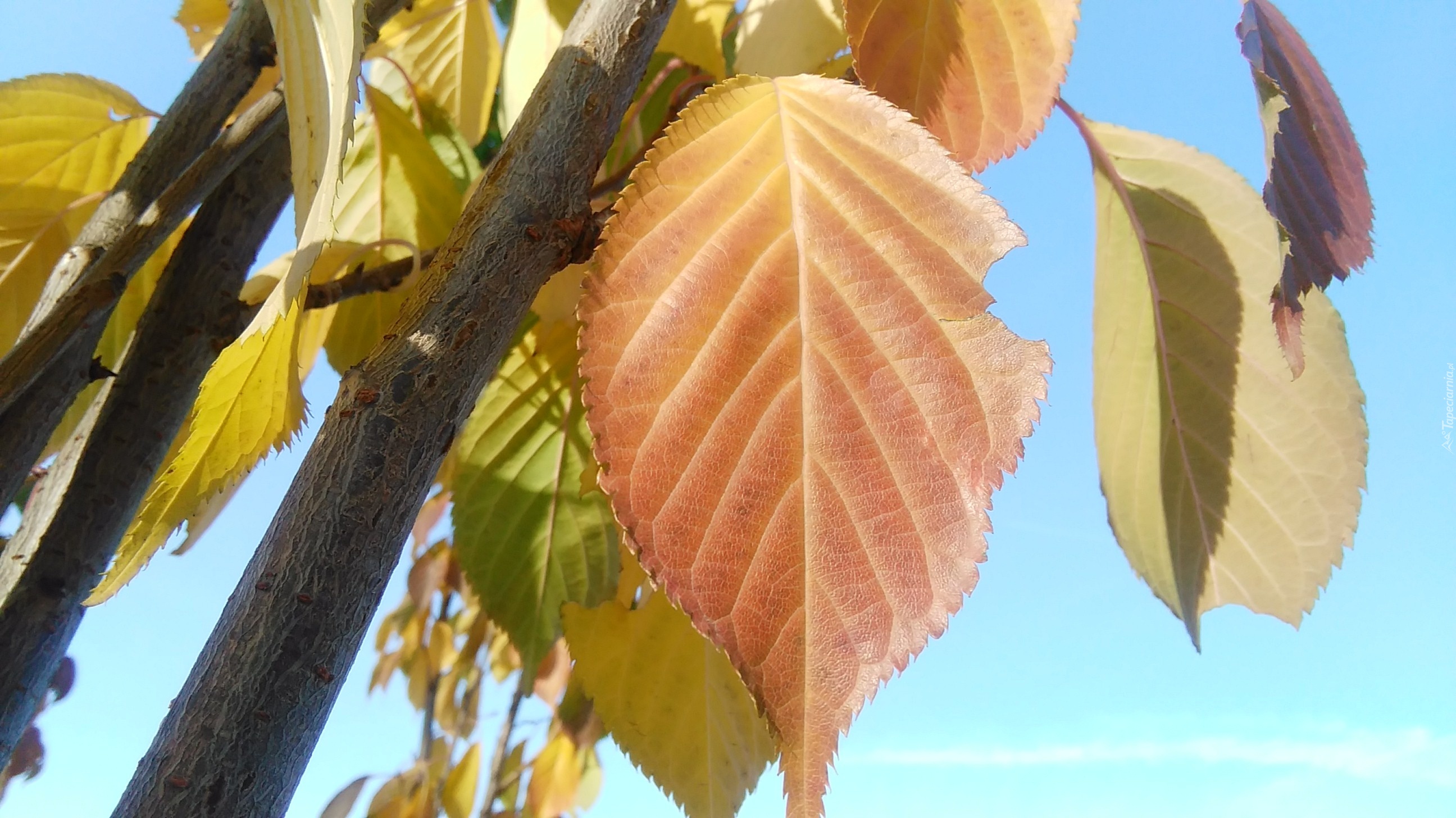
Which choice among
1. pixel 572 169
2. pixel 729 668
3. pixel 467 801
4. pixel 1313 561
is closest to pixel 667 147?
pixel 572 169

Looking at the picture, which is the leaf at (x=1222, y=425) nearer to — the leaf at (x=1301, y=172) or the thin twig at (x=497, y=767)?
the leaf at (x=1301, y=172)

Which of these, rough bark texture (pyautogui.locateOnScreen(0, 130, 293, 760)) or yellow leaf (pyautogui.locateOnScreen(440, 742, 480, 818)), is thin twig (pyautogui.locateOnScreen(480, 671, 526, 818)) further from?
rough bark texture (pyautogui.locateOnScreen(0, 130, 293, 760))

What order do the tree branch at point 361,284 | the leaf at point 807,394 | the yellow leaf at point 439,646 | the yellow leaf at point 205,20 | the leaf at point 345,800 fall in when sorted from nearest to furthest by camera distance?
1. the leaf at point 807,394
2. the tree branch at point 361,284
3. the yellow leaf at point 205,20
4. the leaf at point 345,800
5. the yellow leaf at point 439,646

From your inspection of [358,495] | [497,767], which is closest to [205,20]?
[358,495]

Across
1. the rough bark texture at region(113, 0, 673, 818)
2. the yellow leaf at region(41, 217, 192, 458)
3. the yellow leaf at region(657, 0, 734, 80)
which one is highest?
the yellow leaf at region(657, 0, 734, 80)

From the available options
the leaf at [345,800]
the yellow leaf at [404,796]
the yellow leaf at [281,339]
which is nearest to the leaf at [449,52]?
the yellow leaf at [281,339]

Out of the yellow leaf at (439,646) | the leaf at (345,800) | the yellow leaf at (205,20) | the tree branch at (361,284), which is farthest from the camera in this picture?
the yellow leaf at (439,646)

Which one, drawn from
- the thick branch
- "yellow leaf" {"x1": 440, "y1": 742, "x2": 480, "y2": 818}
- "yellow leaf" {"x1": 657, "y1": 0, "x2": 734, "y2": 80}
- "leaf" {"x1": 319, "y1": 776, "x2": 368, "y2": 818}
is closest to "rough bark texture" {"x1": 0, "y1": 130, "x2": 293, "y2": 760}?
the thick branch

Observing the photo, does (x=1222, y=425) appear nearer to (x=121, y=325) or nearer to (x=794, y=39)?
(x=794, y=39)
